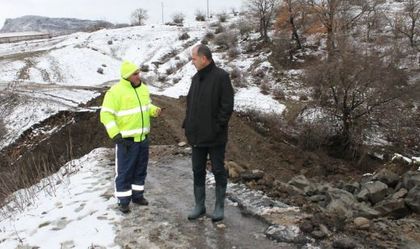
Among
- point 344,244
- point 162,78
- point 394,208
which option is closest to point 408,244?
point 344,244

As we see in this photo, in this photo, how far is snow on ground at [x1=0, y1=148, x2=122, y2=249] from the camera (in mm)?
6277

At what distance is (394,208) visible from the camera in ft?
23.5

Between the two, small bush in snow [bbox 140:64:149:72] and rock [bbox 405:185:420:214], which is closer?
rock [bbox 405:185:420:214]

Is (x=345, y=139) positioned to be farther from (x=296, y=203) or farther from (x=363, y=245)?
(x=363, y=245)

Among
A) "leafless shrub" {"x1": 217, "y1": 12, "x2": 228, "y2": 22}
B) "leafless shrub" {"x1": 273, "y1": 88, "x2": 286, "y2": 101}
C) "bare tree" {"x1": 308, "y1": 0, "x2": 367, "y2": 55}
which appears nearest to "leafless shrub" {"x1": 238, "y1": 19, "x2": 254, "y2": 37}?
"leafless shrub" {"x1": 217, "y1": 12, "x2": 228, "y2": 22}

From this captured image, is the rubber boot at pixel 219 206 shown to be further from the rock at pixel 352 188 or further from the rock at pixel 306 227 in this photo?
the rock at pixel 352 188

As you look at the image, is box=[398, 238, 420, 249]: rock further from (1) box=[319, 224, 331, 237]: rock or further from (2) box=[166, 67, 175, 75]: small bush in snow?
(2) box=[166, 67, 175, 75]: small bush in snow

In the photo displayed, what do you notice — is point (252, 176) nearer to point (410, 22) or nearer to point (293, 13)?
point (293, 13)

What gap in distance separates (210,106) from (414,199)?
11.5 feet

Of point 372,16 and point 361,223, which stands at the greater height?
point 372,16

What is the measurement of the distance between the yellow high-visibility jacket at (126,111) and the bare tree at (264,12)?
32435 mm

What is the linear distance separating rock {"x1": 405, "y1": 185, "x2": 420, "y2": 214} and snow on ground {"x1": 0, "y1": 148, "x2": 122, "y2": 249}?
411 centimetres

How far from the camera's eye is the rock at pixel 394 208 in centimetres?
711

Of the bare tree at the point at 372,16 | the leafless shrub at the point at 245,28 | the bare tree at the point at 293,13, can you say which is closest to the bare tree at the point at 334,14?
the bare tree at the point at 372,16
